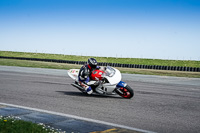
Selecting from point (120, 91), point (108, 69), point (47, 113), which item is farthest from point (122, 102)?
point (47, 113)

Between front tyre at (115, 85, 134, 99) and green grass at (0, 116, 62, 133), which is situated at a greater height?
front tyre at (115, 85, 134, 99)

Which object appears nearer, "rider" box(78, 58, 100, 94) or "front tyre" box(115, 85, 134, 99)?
"front tyre" box(115, 85, 134, 99)

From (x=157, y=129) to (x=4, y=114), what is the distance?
3.55 m

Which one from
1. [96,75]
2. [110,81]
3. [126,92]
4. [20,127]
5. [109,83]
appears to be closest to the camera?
Answer: [20,127]

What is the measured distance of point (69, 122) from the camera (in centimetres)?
589

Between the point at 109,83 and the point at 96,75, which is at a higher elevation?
the point at 96,75

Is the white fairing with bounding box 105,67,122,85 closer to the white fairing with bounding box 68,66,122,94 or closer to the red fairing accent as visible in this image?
the white fairing with bounding box 68,66,122,94

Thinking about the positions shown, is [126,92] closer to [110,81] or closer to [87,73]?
[110,81]

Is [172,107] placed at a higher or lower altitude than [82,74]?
lower

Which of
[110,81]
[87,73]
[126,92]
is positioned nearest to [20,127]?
[110,81]

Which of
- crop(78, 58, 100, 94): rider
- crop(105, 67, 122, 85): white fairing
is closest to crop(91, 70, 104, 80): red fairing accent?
crop(78, 58, 100, 94): rider

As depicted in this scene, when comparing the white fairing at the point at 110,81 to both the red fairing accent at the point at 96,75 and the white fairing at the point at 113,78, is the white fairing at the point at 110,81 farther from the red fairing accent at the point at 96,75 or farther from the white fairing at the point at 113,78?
the red fairing accent at the point at 96,75

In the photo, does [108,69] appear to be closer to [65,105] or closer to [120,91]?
[120,91]

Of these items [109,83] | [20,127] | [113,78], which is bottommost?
[20,127]
